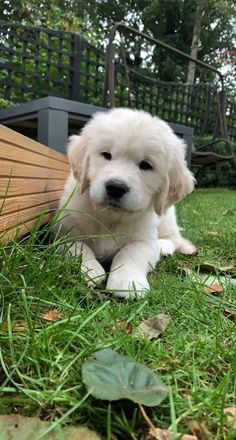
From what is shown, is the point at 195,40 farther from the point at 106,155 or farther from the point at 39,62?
the point at 106,155

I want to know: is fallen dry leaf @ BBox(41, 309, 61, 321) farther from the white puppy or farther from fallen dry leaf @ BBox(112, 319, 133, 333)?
the white puppy

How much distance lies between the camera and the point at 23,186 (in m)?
1.76

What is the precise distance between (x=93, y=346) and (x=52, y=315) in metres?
0.24

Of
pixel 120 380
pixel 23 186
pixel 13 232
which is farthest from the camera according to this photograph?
pixel 23 186

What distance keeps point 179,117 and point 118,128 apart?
670 centimetres

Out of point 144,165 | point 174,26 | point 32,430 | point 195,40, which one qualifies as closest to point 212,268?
point 144,165

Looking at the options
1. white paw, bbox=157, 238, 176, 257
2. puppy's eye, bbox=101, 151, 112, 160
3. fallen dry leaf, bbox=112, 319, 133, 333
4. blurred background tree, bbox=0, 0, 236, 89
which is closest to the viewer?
fallen dry leaf, bbox=112, 319, 133, 333

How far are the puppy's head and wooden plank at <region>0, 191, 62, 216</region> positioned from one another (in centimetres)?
20

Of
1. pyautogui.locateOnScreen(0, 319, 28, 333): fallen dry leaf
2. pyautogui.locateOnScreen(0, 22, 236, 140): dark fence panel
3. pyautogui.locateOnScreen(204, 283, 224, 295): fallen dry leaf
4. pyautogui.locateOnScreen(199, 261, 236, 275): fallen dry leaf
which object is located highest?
pyautogui.locateOnScreen(0, 22, 236, 140): dark fence panel

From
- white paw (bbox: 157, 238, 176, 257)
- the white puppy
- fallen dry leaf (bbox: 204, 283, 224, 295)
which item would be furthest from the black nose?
white paw (bbox: 157, 238, 176, 257)

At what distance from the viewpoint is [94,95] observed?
19.1 feet

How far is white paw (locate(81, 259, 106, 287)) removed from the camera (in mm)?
1515

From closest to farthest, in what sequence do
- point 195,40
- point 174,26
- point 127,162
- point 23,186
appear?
point 23,186 < point 127,162 < point 195,40 < point 174,26

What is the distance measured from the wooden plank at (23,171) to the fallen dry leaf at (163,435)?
1017mm
